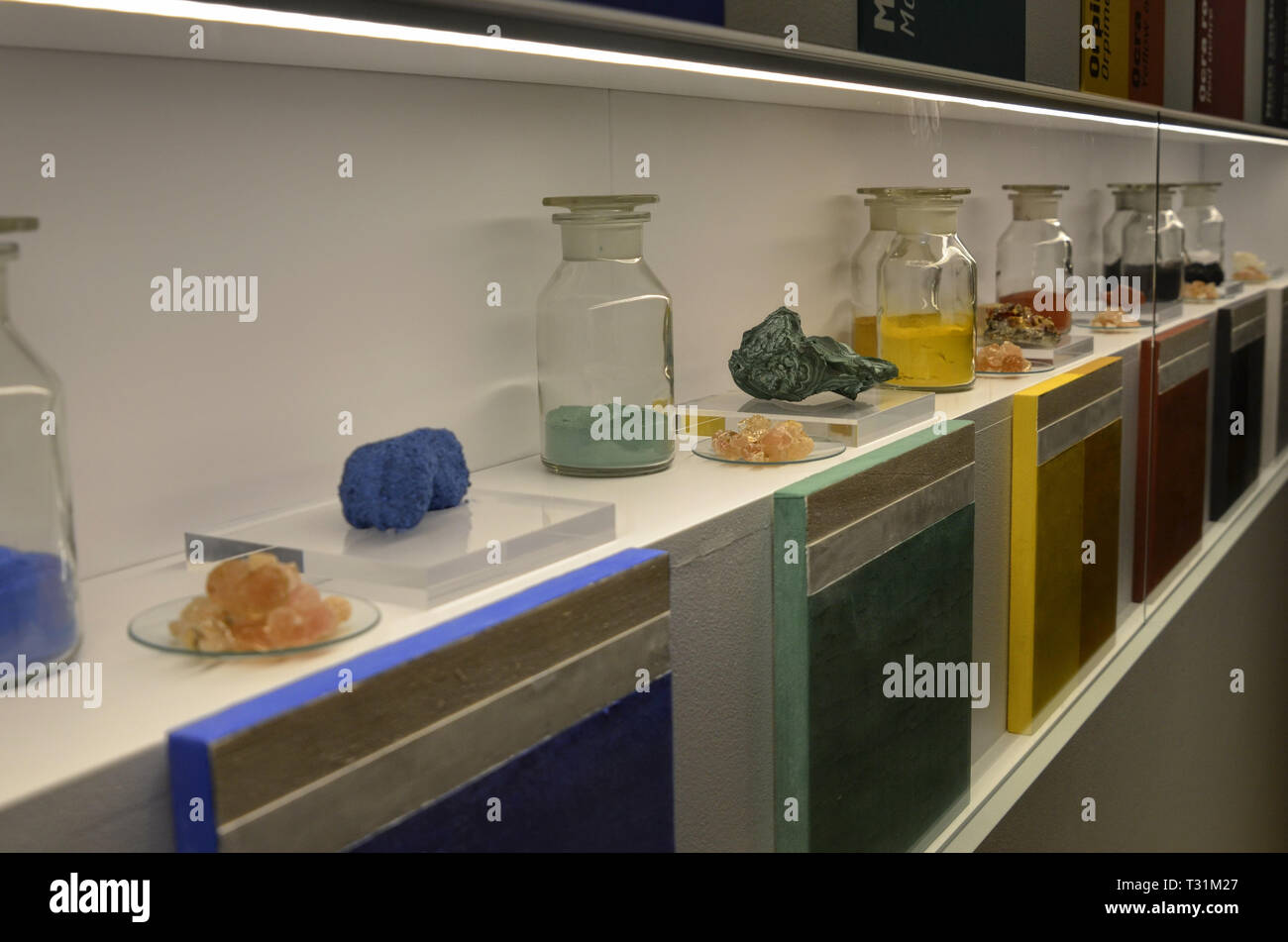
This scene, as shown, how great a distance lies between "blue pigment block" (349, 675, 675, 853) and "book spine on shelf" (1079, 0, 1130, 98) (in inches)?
55.3

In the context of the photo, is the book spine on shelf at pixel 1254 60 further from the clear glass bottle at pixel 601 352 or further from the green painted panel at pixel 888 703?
the clear glass bottle at pixel 601 352

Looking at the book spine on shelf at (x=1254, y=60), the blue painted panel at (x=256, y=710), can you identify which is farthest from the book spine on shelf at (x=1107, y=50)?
the blue painted panel at (x=256, y=710)

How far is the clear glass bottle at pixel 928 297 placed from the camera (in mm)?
1665

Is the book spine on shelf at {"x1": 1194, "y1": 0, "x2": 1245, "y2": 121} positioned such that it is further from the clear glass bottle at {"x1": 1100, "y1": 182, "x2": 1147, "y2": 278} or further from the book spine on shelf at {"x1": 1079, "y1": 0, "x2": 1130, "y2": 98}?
the book spine on shelf at {"x1": 1079, "y1": 0, "x2": 1130, "y2": 98}

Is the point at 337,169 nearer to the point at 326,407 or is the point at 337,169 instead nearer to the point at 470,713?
the point at 326,407

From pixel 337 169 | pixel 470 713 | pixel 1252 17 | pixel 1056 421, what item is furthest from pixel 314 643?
pixel 1252 17

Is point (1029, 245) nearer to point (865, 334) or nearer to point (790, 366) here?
point (865, 334)

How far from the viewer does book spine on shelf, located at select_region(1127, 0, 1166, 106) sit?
219cm

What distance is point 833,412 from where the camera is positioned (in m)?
1.39

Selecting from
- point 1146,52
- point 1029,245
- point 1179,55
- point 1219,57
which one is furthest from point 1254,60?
point 1029,245

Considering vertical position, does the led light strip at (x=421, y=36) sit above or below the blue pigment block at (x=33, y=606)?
above

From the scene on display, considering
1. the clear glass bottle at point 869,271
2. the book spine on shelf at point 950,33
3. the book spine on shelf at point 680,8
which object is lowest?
the clear glass bottle at point 869,271

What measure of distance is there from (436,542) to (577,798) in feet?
0.64

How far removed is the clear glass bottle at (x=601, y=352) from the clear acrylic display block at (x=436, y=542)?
0.60 ft
